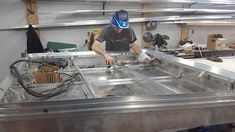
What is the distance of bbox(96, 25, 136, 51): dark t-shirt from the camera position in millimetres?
2492

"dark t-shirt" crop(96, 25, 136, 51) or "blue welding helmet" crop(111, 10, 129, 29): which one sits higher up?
"blue welding helmet" crop(111, 10, 129, 29)

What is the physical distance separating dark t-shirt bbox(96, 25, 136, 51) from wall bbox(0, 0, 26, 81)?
179 centimetres

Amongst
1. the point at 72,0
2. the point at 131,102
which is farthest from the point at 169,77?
the point at 72,0

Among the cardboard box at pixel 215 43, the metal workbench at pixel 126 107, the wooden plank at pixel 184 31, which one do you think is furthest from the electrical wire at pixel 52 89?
the wooden plank at pixel 184 31

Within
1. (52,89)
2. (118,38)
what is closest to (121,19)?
(118,38)

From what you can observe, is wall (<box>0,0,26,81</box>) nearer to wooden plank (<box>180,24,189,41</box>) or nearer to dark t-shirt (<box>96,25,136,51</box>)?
dark t-shirt (<box>96,25,136,51</box>)

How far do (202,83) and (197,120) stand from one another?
0.39 metres

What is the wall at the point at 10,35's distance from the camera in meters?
3.54

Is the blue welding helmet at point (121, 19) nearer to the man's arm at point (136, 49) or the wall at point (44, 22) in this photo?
the man's arm at point (136, 49)

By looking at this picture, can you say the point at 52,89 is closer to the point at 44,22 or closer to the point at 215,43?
the point at 44,22

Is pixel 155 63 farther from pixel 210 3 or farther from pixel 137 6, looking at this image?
pixel 210 3

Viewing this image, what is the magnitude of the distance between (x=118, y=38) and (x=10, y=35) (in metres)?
2.06

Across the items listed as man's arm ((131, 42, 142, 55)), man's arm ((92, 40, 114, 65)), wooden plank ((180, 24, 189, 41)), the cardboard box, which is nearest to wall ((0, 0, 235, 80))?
wooden plank ((180, 24, 189, 41))

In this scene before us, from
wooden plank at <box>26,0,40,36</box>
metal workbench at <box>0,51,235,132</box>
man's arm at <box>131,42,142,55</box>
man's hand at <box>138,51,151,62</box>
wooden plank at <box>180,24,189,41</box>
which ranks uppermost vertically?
wooden plank at <box>26,0,40,36</box>
